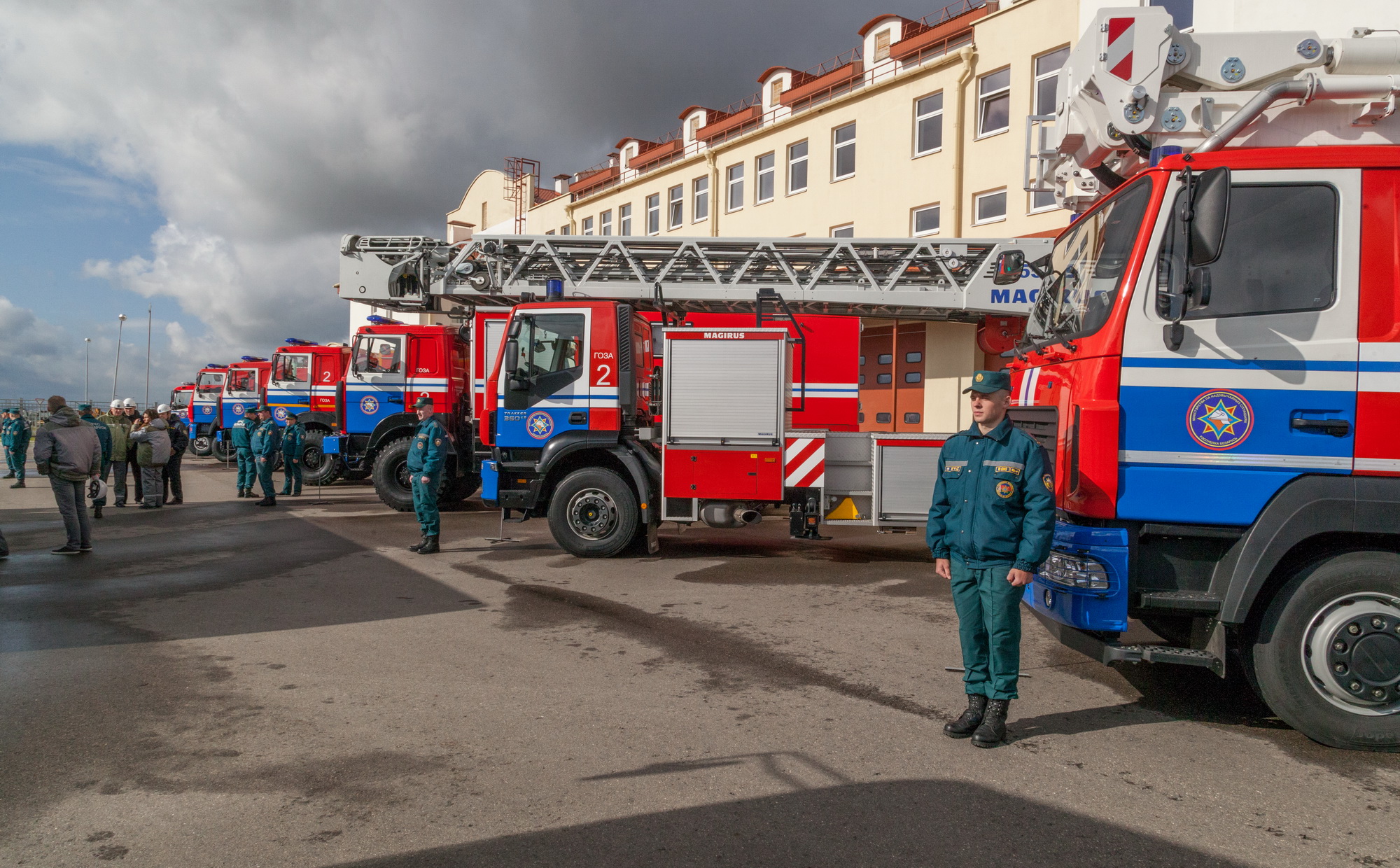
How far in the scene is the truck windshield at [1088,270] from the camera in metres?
4.05

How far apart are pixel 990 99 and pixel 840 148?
14.3 feet

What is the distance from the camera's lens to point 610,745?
3783mm

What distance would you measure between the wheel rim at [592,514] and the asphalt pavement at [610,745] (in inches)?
60.0

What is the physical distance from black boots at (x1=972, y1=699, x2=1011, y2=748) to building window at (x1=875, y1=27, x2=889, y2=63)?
1922cm

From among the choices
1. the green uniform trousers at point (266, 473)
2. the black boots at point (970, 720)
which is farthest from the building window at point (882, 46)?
the black boots at point (970, 720)

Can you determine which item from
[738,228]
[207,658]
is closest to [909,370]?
[738,228]

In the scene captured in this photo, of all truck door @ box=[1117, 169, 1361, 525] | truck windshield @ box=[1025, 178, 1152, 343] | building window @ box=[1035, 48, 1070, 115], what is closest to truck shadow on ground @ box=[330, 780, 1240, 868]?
truck door @ box=[1117, 169, 1361, 525]

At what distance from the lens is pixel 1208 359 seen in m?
3.81

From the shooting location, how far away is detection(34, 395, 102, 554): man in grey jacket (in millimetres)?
8766

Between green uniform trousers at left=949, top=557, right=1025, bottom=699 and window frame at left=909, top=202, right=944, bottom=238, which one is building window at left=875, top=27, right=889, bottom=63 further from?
green uniform trousers at left=949, top=557, right=1025, bottom=699

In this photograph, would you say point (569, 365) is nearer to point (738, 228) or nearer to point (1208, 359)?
point (1208, 359)

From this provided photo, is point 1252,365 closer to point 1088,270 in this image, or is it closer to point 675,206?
point 1088,270

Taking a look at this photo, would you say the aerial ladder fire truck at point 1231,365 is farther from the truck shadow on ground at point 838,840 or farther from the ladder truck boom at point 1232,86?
the truck shadow on ground at point 838,840

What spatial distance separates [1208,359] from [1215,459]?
0.47 meters
